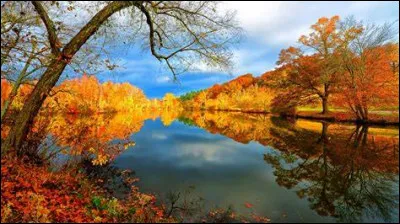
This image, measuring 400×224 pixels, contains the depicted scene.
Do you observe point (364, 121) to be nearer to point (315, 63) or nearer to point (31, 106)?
point (315, 63)

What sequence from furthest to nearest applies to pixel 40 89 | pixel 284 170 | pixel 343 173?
1. pixel 284 170
2. pixel 343 173
3. pixel 40 89

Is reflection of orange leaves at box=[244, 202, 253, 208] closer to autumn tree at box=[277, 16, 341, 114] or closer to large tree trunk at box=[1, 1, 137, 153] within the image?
large tree trunk at box=[1, 1, 137, 153]

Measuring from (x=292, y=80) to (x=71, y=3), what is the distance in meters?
34.9

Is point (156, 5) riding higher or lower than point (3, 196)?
higher

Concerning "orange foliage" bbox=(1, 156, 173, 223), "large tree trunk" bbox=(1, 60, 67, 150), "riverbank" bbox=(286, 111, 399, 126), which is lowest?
"orange foliage" bbox=(1, 156, 173, 223)

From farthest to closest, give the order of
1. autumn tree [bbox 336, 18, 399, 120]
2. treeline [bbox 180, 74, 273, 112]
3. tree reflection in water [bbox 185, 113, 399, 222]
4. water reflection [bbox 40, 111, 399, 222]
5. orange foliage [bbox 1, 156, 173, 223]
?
treeline [bbox 180, 74, 273, 112] < autumn tree [bbox 336, 18, 399, 120] < water reflection [bbox 40, 111, 399, 222] < tree reflection in water [bbox 185, 113, 399, 222] < orange foliage [bbox 1, 156, 173, 223]

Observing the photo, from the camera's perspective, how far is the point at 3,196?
19.6 ft

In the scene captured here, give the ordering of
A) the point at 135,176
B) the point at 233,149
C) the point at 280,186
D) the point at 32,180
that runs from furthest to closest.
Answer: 1. the point at 233,149
2. the point at 135,176
3. the point at 280,186
4. the point at 32,180

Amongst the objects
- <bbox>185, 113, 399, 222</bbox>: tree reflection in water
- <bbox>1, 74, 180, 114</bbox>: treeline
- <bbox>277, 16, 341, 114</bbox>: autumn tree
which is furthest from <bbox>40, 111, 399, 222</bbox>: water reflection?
<bbox>277, 16, 341, 114</bbox>: autumn tree

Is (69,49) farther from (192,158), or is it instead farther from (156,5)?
(192,158)

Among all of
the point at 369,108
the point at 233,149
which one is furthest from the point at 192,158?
the point at 369,108

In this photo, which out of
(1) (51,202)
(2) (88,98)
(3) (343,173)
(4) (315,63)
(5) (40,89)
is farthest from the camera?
(4) (315,63)

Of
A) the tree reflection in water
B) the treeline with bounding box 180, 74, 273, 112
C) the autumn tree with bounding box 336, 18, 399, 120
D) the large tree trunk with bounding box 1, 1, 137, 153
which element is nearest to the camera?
the large tree trunk with bounding box 1, 1, 137, 153

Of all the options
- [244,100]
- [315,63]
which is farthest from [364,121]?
[244,100]
